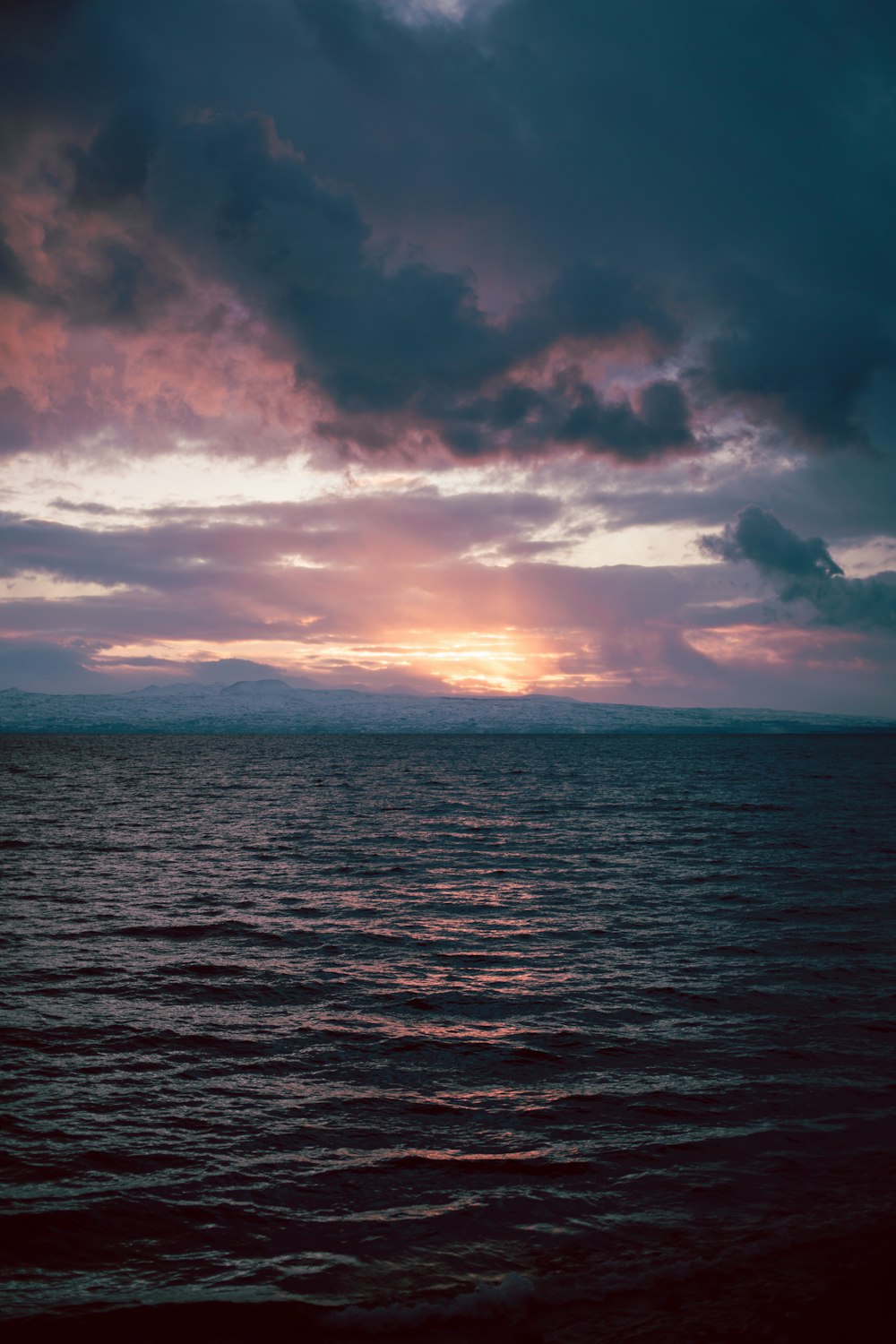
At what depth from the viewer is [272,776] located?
107500 millimetres

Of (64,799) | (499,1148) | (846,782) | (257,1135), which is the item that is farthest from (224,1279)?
(846,782)

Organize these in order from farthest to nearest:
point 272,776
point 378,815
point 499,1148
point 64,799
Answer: point 272,776
point 64,799
point 378,815
point 499,1148

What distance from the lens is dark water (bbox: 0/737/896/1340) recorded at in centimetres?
848

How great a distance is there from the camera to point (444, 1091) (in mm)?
12867

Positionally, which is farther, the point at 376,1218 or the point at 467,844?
the point at 467,844

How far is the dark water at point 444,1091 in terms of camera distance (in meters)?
8.48

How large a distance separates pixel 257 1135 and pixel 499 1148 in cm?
336

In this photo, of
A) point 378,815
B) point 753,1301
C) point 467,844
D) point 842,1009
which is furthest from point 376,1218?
point 378,815

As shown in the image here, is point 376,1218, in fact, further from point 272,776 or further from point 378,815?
point 272,776

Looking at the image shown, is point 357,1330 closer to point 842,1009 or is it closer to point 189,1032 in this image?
point 189,1032

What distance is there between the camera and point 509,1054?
1438cm

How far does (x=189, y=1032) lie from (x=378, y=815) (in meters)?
44.3

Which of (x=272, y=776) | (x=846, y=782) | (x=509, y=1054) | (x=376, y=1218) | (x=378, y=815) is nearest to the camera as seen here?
(x=376, y=1218)

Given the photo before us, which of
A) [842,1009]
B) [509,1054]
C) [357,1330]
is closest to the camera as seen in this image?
[357,1330]
